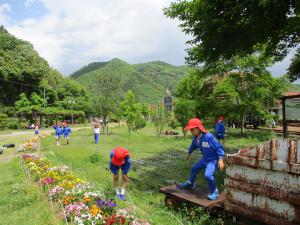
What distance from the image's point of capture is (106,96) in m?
34.5

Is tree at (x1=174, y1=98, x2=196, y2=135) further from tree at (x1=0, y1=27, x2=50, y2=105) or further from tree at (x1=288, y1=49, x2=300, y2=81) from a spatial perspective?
tree at (x1=0, y1=27, x2=50, y2=105)

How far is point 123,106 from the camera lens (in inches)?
1368

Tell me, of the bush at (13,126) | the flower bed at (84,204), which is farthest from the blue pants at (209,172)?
the bush at (13,126)

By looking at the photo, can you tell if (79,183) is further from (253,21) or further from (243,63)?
(243,63)

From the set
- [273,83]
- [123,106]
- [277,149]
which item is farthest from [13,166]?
[123,106]

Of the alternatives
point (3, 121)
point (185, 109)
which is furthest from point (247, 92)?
point (3, 121)

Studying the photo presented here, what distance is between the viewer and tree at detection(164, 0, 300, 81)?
8.91 metres

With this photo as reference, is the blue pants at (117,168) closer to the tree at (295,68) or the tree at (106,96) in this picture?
the tree at (295,68)

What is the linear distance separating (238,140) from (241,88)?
383 cm

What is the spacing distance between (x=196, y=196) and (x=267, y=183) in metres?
2.04

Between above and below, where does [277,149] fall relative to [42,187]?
above

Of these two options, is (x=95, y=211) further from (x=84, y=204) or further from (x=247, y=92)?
(x=247, y=92)

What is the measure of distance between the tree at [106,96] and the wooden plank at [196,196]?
2674cm

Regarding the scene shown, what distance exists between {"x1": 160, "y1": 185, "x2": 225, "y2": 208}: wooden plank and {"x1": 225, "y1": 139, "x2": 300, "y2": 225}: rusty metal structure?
17.7 inches
